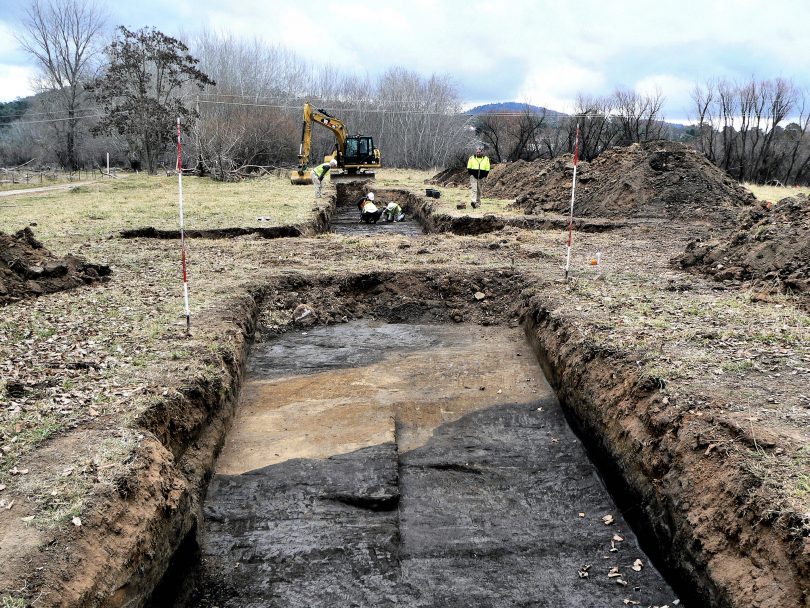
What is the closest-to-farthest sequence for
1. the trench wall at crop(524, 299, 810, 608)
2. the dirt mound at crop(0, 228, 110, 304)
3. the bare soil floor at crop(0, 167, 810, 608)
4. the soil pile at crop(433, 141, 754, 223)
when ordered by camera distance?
the trench wall at crop(524, 299, 810, 608)
the bare soil floor at crop(0, 167, 810, 608)
the dirt mound at crop(0, 228, 110, 304)
the soil pile at crop(433, 141, 754, 223)

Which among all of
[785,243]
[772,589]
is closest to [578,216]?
[785,243]

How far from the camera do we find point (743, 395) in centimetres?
461

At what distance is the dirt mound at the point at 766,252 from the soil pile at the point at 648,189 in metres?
5.54

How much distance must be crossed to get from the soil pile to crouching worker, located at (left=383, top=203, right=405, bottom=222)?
4.08 metres

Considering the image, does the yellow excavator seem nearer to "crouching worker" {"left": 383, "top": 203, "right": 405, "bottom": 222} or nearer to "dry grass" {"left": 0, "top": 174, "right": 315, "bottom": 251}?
"dry grass" {"left": 0, "top": 174, "right": 315, "bottom": 251}

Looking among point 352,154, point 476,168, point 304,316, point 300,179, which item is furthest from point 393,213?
point 304,316

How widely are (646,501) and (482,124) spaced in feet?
159

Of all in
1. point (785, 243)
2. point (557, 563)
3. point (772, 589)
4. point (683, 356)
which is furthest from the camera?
point (785, 243)

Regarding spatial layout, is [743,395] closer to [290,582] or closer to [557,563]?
[557,563]

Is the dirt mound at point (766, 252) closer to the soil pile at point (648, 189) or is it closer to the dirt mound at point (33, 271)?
the soil pile at point (648, 189)

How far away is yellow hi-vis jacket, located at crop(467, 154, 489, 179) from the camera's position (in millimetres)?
17891

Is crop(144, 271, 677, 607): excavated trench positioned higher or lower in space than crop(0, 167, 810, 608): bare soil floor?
lower

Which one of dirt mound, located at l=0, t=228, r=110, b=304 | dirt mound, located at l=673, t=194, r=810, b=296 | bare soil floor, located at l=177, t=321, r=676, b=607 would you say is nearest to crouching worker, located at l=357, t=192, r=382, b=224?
dirt mound, located at l=673, t=194, r=810, b=296

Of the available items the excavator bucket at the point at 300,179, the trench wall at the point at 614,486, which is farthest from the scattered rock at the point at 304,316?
the excavator bucket at the point at 300,179
